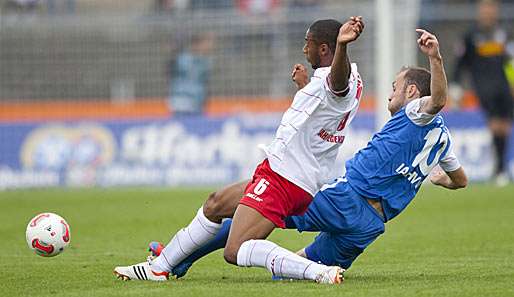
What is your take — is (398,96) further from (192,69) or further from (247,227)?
(192,69)

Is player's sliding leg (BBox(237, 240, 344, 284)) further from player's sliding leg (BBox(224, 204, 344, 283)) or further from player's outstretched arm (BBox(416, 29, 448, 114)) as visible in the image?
player's outstretched arm (BBox(416, 29, 448, 114))

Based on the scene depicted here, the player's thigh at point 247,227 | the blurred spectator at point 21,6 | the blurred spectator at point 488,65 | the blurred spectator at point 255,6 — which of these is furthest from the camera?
the blurred spectator at point 21,6

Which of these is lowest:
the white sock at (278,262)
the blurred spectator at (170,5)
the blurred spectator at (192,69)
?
the blurred spectator at (192,69)

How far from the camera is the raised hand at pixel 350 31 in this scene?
7.18 m

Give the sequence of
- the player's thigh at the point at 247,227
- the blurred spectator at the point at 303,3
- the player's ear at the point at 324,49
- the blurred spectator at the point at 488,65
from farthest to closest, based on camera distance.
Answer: the blurred spectator at the point at 303,3 → the blurred spectator at the point at 488,65 → the player's ear at the point at 324,49 → the player's thigh at the point at 247,227

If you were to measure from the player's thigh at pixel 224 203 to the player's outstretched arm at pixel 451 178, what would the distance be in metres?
1.58

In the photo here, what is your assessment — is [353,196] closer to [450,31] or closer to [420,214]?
[420,214]

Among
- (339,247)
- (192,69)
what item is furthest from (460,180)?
(192,69)

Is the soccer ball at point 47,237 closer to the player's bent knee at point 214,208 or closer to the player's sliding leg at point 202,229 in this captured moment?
the player's sliding leg at point 202,229

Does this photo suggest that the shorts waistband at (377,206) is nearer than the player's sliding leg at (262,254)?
No

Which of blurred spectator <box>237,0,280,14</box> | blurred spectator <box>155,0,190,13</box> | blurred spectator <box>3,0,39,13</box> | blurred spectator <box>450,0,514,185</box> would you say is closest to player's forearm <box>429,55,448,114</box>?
blurred spectator <box>450,0,514,185</box>

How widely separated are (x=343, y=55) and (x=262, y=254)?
1.40m

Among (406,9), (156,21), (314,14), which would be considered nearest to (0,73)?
(156,21)

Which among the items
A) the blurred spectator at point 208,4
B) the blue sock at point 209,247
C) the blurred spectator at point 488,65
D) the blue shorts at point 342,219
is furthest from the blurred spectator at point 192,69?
the blue shorts at point 342,219
